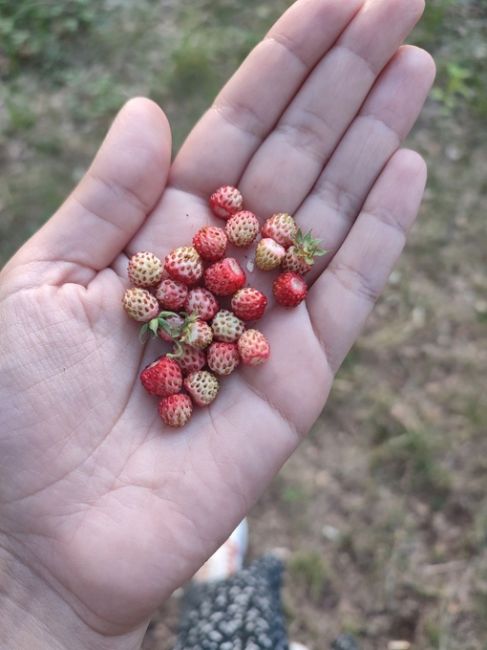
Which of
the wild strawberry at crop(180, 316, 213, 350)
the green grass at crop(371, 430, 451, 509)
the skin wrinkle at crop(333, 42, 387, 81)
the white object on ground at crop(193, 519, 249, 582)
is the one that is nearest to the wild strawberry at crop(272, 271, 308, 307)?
the wild strawberry at crop(180, 316, 213, 350)

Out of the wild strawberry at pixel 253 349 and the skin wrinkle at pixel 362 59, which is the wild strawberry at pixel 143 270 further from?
the skin wrinkle at pixel 362 59

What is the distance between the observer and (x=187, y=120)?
348 centimetres

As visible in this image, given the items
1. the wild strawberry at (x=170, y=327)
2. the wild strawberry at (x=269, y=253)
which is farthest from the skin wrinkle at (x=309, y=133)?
the wild strawberry at (x=170, y=327)

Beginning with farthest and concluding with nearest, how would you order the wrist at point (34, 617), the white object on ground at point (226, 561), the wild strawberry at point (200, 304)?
1. the white object on ground at point (226, 561)
2. the wild strawberry at point (200, 304)
3. the wrist at point (34, 617)

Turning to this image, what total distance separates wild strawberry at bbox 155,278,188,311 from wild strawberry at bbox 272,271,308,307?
28 cm

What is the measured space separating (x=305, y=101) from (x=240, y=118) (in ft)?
0.71

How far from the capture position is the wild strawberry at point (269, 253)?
2.21m

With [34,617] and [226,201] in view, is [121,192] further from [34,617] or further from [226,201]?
[34,617]

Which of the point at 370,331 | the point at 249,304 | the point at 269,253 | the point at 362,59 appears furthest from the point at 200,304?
the point at 370,331

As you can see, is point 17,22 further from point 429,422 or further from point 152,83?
point 429,422

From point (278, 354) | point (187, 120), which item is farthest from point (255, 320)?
point (187, 120)

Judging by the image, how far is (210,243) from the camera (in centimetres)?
220

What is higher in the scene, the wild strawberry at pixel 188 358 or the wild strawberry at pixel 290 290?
the wild strawberry at pixel 290 290

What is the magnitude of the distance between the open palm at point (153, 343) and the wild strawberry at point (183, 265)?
80mm
